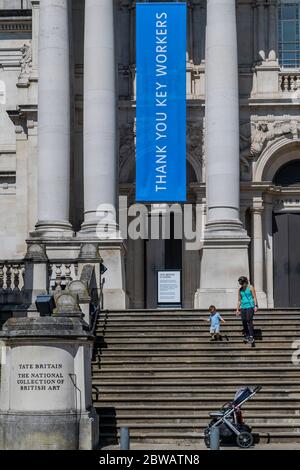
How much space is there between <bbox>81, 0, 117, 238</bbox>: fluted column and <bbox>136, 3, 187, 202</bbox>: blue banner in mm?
865

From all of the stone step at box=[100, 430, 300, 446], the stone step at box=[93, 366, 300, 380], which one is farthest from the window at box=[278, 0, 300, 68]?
the stone step at box=[100, 430, 300, 446]

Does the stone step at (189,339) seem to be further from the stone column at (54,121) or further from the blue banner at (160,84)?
the blue banner at (160,84)

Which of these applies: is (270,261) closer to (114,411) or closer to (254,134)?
(254,134)

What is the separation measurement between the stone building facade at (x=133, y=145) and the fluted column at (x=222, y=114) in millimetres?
39

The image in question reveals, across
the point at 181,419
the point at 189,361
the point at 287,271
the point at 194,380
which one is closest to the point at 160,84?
the point at 287,271

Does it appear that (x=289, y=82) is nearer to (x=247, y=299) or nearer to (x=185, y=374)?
(x=247, y=299)

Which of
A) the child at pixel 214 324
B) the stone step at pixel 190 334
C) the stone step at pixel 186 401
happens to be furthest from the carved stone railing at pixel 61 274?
the stone step at pixel 186 401

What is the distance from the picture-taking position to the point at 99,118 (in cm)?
3294

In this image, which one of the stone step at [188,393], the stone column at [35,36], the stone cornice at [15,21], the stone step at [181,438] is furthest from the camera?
the stone cornice at [15,21]

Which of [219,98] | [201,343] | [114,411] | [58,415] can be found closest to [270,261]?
[219,98]

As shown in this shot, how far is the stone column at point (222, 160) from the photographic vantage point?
105 ft

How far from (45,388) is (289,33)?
62.0ft

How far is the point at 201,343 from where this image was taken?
26578 millimetres

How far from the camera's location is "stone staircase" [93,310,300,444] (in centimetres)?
2294
